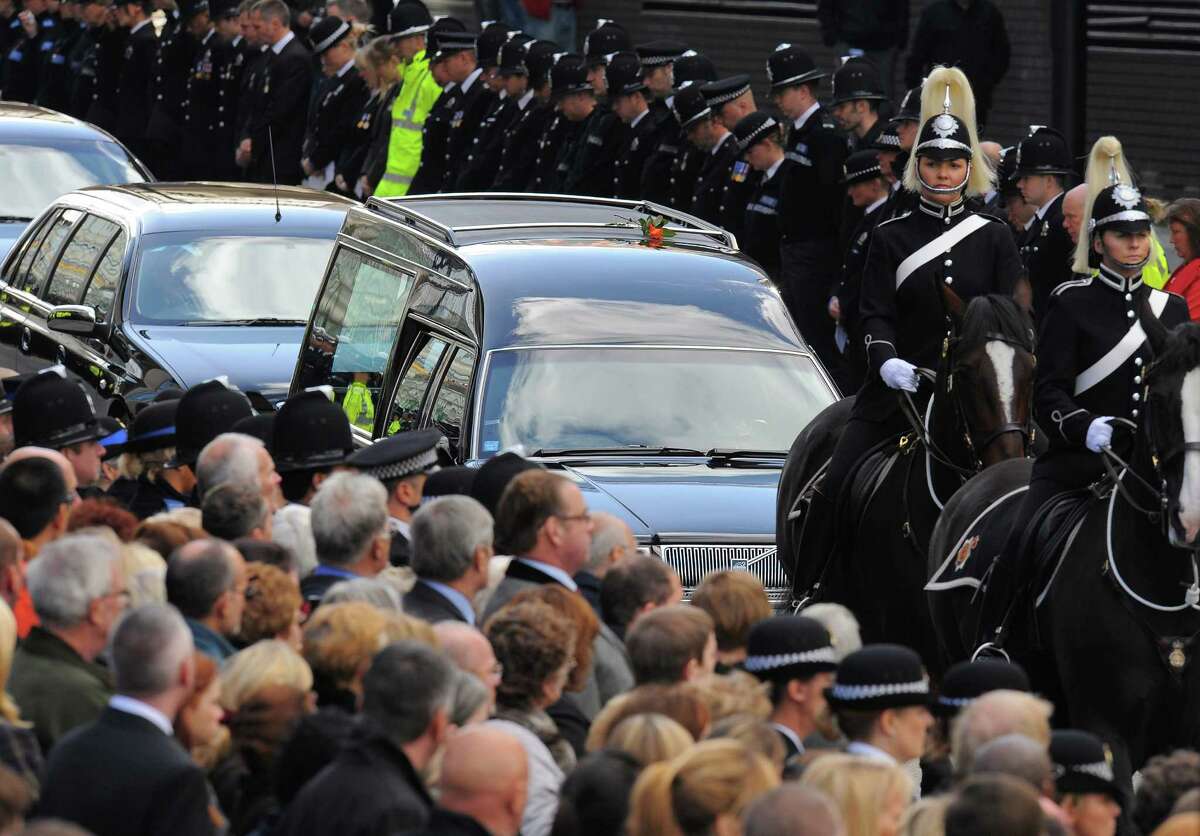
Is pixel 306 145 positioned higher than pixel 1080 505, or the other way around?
pixel 1080 505

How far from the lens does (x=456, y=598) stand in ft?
25.5

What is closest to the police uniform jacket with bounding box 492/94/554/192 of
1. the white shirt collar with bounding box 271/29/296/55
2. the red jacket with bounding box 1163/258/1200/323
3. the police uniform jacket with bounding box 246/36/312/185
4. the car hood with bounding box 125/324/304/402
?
the police uniform jacket with bounding box 246/36/312/185

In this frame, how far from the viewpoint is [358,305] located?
12719mm

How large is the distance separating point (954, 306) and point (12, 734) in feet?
17.7

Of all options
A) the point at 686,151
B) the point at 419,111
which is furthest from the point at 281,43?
the point at 686,151

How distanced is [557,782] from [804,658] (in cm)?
75

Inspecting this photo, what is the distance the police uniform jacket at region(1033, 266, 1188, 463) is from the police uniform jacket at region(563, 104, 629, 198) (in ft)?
32.6

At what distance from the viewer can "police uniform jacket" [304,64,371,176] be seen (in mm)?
21859

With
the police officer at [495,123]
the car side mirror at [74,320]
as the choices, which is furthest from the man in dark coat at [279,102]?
the car side mirror at [74,320]

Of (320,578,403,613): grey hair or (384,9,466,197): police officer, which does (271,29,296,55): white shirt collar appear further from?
(320,578,403,613): grey hair

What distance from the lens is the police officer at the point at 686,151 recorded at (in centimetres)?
1819

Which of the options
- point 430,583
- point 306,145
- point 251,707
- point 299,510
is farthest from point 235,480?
point 306,145

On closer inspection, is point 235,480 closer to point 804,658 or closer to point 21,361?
point 804,658

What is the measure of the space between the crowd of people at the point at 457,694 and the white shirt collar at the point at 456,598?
0.4 inches
